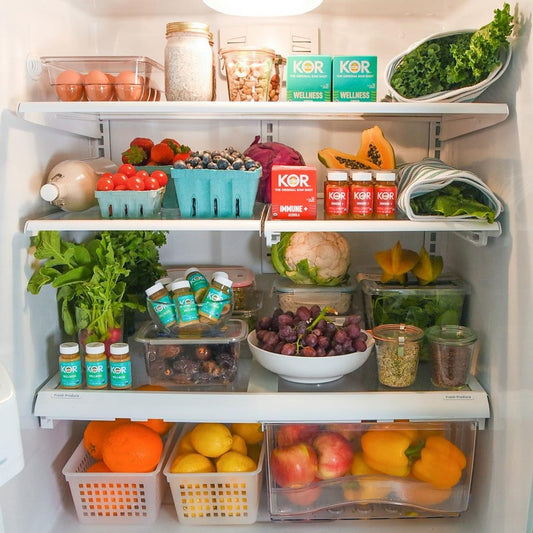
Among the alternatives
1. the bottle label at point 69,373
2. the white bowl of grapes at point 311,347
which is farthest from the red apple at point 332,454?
the bottle label at point 69,373

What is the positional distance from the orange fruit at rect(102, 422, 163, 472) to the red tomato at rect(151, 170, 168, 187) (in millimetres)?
619

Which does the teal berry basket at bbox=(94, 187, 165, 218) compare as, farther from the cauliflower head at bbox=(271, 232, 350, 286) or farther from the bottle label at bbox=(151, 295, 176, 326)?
the cauliflower head at bbox=(271, 232, 350, 286)

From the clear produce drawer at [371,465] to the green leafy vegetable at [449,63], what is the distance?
0.79 metres

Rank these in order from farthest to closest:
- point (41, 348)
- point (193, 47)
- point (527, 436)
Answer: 1. point (41, 348)
2. point (193, 47)
3. point (527, 436)

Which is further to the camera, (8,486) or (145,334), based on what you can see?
(145,334)

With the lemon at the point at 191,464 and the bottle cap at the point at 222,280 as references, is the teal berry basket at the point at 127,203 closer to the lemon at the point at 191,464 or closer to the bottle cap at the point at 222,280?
the bottle cap at the point at 222,280

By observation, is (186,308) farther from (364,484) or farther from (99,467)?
(364,484)

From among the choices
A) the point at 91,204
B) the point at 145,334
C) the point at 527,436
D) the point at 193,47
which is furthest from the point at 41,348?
the point at 527,436

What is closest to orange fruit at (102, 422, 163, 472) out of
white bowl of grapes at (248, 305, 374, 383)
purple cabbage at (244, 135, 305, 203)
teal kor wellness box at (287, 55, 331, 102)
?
white bowl of grapes at (248, 305, 374, 383)

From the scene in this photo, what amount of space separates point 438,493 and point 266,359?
1.75 ft

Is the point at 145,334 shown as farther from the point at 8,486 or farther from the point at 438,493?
the point at 438,493

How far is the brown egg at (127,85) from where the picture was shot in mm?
1502

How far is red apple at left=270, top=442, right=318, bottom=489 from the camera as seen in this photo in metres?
1.56

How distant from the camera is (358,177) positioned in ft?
4.97
